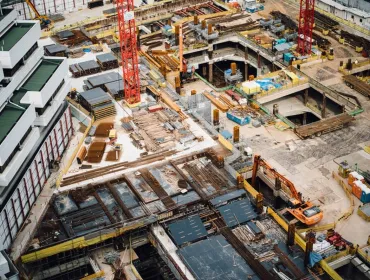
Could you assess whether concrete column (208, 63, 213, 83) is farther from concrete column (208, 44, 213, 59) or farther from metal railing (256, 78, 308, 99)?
metal railing (256, 78, 308, 99)

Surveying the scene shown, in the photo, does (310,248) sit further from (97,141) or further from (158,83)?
(158,83)

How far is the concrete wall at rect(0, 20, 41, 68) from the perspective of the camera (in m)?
82.9

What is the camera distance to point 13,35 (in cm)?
8725

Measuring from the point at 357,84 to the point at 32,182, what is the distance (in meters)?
63.2

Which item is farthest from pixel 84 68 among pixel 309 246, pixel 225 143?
pixel 309 246

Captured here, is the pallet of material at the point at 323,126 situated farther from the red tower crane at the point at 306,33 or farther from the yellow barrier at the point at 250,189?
the red tower crane at the point at 306,33

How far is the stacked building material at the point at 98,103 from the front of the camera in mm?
106250

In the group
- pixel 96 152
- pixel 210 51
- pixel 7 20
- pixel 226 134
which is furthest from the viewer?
pixel 210 51

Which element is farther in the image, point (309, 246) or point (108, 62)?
point (108, 62)

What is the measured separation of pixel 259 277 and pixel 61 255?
24276 millimetres

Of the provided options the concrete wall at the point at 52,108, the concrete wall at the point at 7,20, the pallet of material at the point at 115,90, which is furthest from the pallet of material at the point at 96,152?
the concrete wall at the point at 7,20

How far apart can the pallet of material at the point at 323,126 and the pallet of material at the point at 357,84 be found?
985 centimetres

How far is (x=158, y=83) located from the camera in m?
118

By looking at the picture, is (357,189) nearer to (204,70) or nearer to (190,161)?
(190,161)
